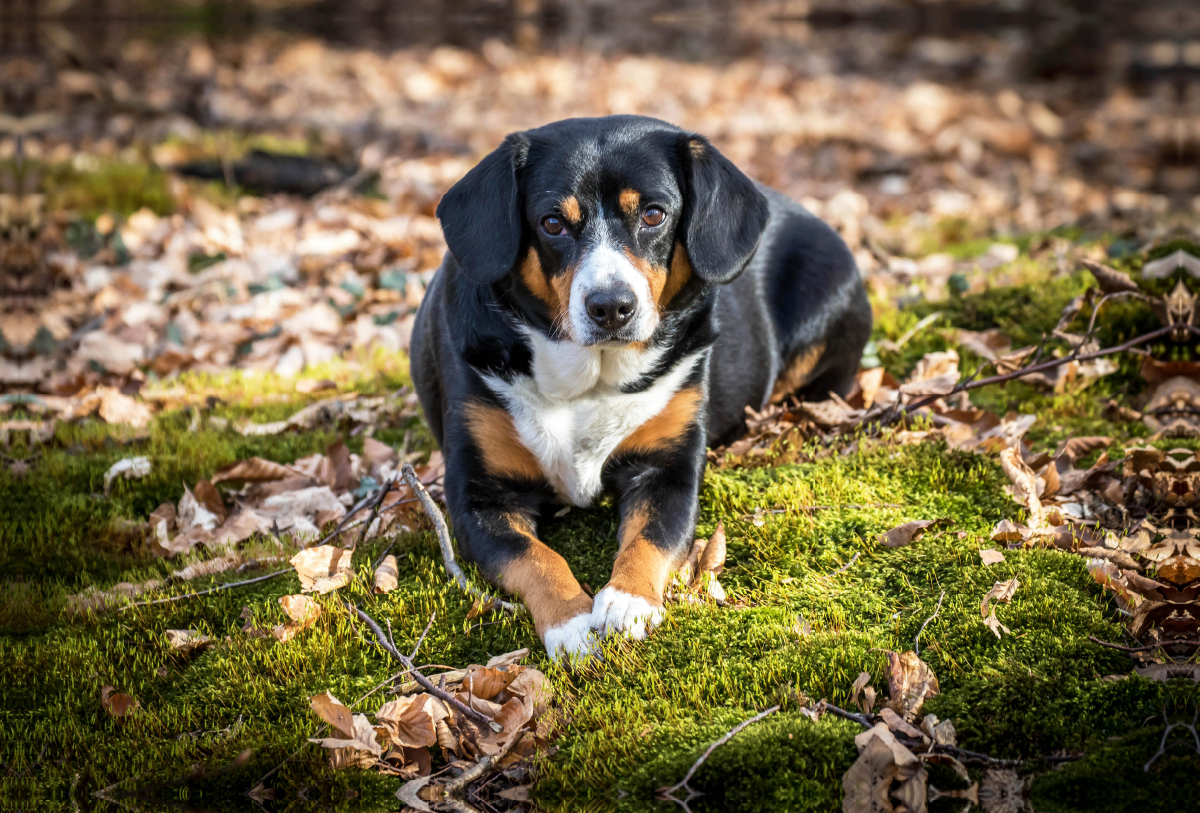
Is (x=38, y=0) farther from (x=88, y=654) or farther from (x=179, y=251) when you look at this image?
(x=88, y=654)

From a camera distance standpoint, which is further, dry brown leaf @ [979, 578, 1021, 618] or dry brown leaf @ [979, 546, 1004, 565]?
dry brown leaf @ [979, 546, 1004, 565]

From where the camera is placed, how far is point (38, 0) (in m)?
17.5

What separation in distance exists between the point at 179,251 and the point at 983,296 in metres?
6.60

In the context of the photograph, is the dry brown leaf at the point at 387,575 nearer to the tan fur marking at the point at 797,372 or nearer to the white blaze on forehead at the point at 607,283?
the white blaze on forehead at the point at 607,283

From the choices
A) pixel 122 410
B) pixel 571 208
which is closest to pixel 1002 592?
pixel 571 208

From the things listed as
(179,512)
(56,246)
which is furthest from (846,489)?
(56,246)

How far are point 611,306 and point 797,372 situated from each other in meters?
2.19

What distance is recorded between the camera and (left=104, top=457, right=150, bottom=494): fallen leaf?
4977mm

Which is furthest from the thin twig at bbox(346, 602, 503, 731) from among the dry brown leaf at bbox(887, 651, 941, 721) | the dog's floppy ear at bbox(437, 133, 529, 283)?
the dog's floppy ear at bbox(437, 133, 529, 283)

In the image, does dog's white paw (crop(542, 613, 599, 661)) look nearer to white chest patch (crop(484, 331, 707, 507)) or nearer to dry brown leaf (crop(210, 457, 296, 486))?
white chest patch (crop(484, 331, 707, 507))

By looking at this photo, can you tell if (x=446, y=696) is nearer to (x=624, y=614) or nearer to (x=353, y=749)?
(x=353, y=749)

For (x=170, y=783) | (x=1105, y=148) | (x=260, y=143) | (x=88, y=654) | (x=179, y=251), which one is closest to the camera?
(x=170, y=783)

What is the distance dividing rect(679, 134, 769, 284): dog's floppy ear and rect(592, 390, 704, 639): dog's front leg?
59 centimetres

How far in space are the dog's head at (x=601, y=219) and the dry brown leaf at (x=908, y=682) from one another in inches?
60.5
